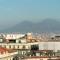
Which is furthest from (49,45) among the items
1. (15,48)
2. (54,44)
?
(15,48)

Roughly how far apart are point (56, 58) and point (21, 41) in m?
26.7

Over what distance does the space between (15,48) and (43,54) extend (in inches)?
788

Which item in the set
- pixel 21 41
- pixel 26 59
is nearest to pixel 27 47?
pixel 21 41

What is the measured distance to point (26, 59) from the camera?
6147 centimetres

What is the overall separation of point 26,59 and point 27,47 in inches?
949

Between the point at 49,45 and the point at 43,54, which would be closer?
the point at 43,54

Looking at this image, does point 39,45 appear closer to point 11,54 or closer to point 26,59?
point 11,54

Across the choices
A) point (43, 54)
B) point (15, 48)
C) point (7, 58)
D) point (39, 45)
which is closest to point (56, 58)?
point (43, 54)

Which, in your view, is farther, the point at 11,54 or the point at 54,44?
the point at 54,44

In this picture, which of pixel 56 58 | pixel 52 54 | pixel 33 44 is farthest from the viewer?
pixel 33 44

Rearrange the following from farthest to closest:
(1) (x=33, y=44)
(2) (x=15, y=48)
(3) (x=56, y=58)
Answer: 1. (1) (x=33, y=44)
2. (2) (x=15, y=48)
3. (3) (x=56, y=58)

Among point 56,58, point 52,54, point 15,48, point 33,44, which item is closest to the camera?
point 56,58

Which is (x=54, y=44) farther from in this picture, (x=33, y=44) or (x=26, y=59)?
(x=26, y=59)

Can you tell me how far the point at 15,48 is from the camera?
8388cm
